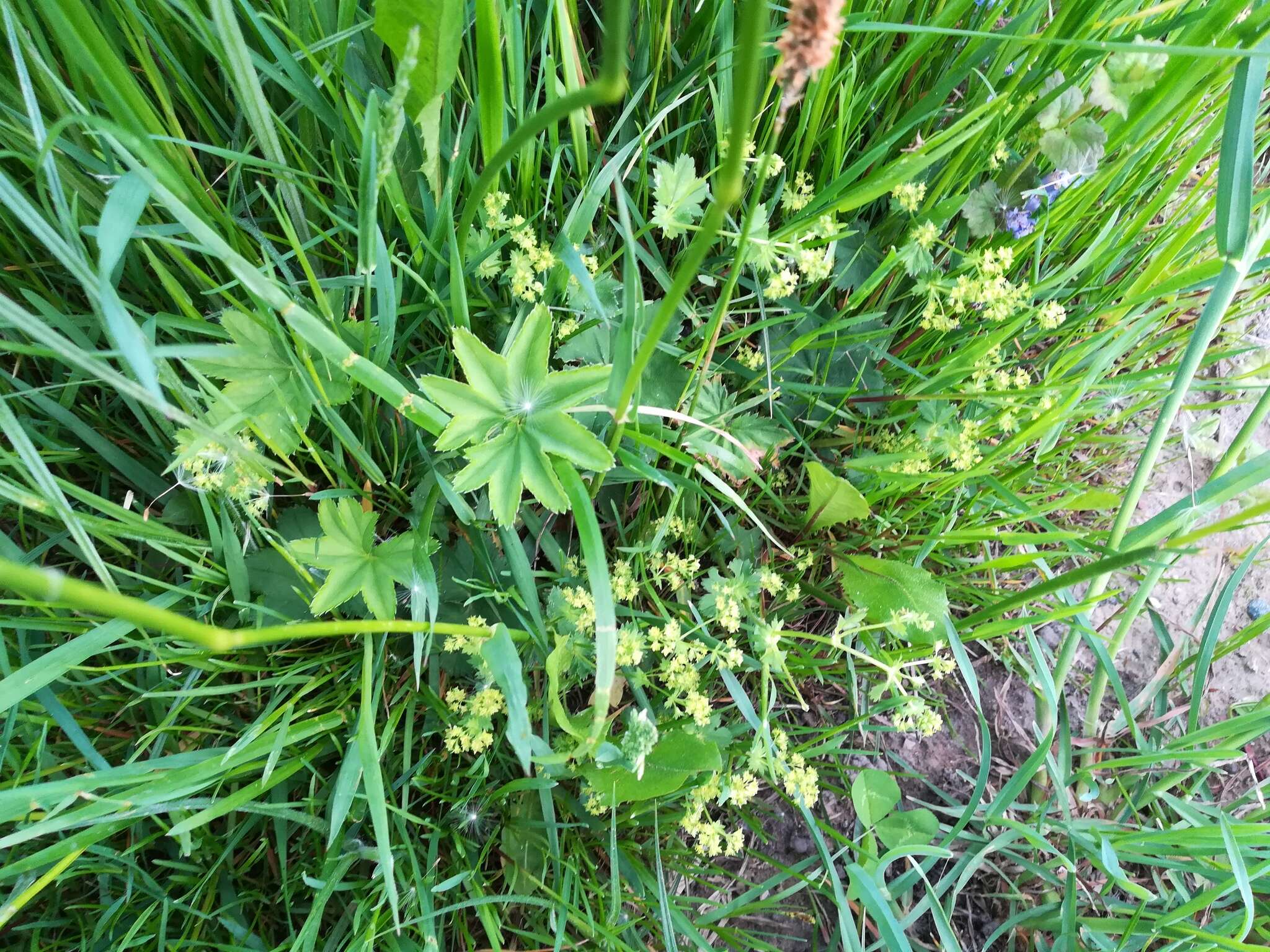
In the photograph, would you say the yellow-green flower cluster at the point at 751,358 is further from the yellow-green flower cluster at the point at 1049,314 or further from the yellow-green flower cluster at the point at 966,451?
the yellow-green flower cluster at the point at 1049,314

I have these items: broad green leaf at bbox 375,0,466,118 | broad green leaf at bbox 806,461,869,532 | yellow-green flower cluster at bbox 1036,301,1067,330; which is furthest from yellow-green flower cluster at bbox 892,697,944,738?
broad green leaf at bbox 375,0,466,118

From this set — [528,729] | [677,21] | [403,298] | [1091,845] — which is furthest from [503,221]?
[1091,845]

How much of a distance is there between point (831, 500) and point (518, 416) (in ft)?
2.10

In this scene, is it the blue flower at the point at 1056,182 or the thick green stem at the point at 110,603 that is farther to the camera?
the blue flower at the point at 1056,182

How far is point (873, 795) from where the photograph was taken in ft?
→ 4.79

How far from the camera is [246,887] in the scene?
1456 millimetres

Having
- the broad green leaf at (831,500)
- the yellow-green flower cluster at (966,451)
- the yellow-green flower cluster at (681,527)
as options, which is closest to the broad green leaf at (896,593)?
the broad green leaf at (831,500)

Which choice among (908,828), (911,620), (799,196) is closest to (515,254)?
(799,196)

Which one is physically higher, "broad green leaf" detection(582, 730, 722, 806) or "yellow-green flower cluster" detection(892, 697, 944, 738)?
"yellow-green flower cluster" detection(892, 697, 944, 738)

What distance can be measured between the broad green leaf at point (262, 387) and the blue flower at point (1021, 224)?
49.2 inches

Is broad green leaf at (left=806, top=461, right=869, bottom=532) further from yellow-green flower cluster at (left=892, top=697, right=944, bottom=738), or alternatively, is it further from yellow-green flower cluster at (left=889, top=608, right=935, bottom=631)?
yellow-green flower cluster at (left=892, top=697, right=944, bottom=738)

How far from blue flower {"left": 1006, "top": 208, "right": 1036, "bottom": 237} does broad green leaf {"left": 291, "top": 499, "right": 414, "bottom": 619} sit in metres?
1.25

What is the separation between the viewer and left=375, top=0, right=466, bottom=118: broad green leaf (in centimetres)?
97

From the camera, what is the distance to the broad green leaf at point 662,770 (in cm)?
120
